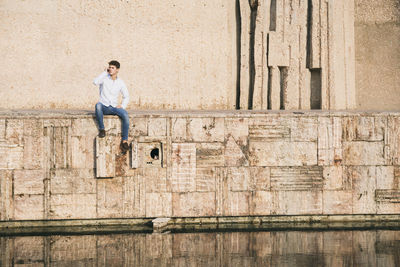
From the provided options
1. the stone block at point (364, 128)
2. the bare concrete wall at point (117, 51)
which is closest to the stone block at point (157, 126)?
the stone block at point (364, 128)

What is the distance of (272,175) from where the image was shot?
934 cm

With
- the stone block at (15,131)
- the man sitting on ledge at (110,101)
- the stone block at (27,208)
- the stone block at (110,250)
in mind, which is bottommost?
the stone block at (110,250)

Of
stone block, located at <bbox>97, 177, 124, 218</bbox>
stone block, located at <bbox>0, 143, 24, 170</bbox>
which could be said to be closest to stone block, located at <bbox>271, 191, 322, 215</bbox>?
stone block, located at <bbox>97, 177, 124, 218</bbox>

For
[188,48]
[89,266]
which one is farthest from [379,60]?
[89,266]

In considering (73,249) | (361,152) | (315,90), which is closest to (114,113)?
(73,249)

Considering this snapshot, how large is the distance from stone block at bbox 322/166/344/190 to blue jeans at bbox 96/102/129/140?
10.2ft

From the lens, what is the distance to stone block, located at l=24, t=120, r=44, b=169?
909 centimetres

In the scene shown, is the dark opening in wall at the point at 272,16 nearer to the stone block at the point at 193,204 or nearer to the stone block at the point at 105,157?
the stone block at the point at 193,204

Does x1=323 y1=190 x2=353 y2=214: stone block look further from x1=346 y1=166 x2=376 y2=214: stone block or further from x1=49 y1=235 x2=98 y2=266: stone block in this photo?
x1=49 y1=235 x2=98 y2=266: stone block

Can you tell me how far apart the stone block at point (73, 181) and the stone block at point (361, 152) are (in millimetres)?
3898

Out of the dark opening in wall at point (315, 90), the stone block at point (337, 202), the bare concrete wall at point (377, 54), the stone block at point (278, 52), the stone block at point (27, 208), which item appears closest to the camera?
the stone block at point (27, 208)

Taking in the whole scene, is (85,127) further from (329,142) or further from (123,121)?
(329,142)

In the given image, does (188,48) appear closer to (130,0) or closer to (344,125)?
(130,0)

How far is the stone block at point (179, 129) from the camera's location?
922cm
